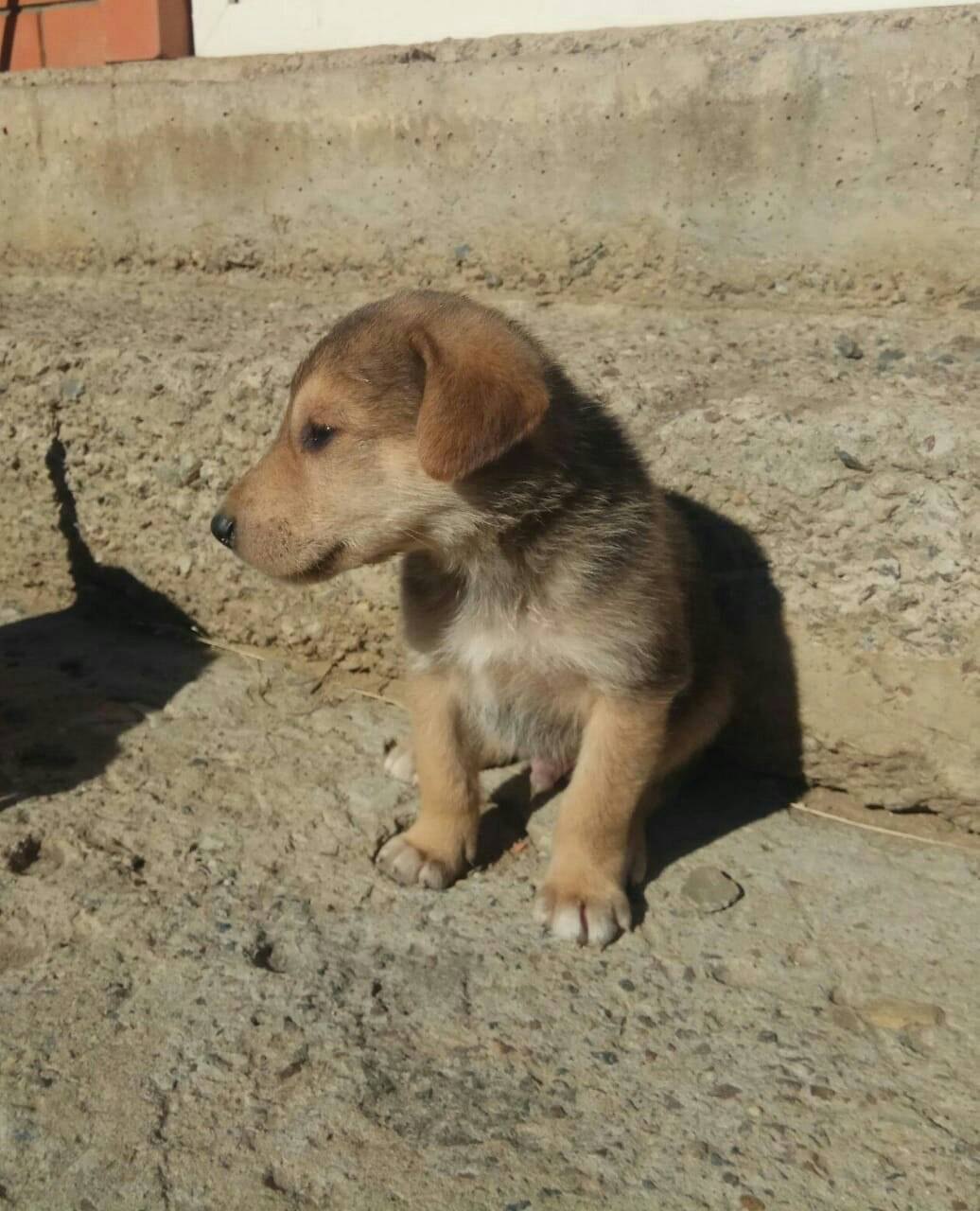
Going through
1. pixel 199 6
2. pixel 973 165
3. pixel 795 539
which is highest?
pixel 199 6

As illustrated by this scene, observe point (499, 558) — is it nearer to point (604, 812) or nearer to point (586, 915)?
point (604, 812)

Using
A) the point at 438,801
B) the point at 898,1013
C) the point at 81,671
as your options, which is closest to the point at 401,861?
the point at 438,801

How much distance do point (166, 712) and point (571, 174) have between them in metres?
2.26

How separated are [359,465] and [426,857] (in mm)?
1064

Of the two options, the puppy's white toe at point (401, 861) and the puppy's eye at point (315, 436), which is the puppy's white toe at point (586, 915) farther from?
the puppy's eye at point (315, 436)

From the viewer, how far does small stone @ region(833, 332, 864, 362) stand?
372cm

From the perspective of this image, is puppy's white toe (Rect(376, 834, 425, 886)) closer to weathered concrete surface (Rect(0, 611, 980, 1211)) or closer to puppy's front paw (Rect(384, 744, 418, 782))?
weathered concrete surface (Rect(0, 611, 980, 1211))

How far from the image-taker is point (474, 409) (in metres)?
2.64

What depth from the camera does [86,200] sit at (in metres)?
5.17

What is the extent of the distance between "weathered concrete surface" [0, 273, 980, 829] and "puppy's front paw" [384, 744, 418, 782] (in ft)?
1.44

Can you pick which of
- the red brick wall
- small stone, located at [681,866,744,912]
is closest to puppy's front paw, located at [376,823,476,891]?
small stone, located at [681,866,744,912]

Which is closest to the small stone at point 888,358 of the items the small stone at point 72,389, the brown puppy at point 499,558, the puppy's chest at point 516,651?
the brown puppy at point 499,558

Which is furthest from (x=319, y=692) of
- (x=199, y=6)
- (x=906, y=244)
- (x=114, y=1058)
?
(x=199, y=6)

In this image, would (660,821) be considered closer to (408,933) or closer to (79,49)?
(408,933)
